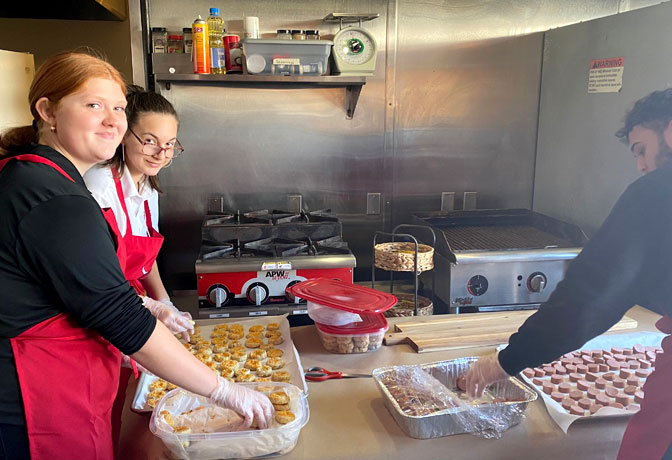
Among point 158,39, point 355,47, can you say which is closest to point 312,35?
point 355,47

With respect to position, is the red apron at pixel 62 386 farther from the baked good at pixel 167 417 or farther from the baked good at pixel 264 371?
the baked good at pixel 264 371

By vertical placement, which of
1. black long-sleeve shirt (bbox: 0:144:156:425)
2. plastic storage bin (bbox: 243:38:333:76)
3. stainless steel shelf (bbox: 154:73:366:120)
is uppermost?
plastic storage bin (bbox: 243:38:333:76)

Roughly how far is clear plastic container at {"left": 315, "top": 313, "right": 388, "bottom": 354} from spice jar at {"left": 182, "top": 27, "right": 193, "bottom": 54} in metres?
1.47

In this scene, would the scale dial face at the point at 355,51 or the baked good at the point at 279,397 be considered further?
the scale dial face at the point at 355,51

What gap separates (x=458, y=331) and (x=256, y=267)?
85cm


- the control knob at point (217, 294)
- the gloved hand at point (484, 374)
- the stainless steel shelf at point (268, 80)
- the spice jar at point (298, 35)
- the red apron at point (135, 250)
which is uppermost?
the spice jar at point (298, 35)

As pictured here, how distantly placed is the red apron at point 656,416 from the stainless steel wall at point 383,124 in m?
1.77

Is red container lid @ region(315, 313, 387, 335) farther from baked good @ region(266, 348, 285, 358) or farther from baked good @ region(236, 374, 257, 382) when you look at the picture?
baked good @ region(236, 374, 257, 382)

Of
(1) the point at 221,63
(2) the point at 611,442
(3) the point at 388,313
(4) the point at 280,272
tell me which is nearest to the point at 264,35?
(1) the point at 221,63

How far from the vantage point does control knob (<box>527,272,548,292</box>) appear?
2.14m

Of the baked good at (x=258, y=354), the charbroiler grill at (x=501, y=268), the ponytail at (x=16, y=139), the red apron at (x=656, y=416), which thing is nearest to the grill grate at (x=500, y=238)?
the charbroiler grill at (x=501, y=268)

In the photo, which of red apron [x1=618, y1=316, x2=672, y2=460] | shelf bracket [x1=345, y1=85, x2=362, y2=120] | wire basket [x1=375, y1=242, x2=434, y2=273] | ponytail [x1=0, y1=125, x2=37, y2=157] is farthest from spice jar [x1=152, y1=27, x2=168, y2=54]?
red apron [x1=618, y1=316, x2=672, y2=460]

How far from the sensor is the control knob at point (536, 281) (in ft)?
7.01

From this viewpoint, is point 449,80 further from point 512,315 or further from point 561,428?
point 561,428
